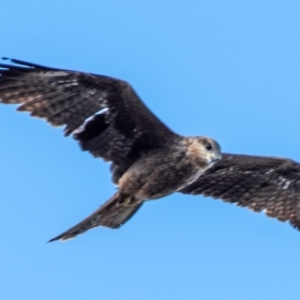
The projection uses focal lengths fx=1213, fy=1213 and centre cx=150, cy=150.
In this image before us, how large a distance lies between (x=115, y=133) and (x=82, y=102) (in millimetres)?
460

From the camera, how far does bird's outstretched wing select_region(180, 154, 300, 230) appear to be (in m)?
12.6

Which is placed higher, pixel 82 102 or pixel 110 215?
pixel 82 102

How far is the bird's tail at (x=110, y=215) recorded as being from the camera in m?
11.7

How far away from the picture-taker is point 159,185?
38.2 feet

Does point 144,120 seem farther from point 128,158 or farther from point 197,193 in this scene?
point 197,193

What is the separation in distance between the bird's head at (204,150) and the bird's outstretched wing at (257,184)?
76 centimetres

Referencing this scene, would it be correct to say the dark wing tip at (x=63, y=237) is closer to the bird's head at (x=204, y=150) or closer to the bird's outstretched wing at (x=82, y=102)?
the bird's outstretched wing at (x=82, y=102)

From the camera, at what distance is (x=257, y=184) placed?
1290cm

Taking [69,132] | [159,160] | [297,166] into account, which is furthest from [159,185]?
[297,166]

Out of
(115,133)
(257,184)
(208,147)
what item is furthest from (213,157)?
(257,184)

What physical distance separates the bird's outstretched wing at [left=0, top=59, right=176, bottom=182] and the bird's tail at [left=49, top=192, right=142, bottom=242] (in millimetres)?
459

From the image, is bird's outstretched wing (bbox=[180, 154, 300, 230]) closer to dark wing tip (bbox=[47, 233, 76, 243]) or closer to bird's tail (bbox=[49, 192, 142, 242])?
bird's tail (bbox=[49, 192, 142, 242])

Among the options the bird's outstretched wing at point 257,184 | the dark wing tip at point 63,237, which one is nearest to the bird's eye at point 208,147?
the bird's outstretched wing at point 257,184

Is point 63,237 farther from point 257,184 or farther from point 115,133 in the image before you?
point 257,184
